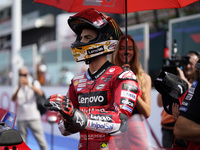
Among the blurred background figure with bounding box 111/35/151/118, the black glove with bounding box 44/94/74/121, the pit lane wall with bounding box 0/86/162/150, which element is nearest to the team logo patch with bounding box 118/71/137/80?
the black glove with bounding box 44/94/74/121

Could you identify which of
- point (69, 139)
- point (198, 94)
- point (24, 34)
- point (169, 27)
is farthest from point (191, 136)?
point (24, 34)

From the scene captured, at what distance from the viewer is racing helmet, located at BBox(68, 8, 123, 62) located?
2.31 metres

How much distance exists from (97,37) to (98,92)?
16.6 inches

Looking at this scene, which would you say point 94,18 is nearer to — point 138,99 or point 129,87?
point 129,87

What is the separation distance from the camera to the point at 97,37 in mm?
2352

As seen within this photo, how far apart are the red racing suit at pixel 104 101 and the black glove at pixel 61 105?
0.61ft

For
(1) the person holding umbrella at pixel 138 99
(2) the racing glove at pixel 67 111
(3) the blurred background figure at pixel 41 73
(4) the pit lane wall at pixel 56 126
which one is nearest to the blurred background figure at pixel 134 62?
(1) the person holding umbrella at pixel 138 99

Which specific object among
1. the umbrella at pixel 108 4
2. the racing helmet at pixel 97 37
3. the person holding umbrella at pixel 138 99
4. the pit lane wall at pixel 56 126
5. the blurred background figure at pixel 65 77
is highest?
the umbrella at pixel 108 4

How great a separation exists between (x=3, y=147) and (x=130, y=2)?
6.69 ft

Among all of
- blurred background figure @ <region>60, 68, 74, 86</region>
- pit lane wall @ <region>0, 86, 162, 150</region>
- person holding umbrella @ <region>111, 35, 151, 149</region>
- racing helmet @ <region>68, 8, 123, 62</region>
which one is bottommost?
pit lane wall @ <region>0, 86, 162, 150</region>

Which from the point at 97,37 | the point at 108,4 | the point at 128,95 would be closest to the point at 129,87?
the point at 128,95

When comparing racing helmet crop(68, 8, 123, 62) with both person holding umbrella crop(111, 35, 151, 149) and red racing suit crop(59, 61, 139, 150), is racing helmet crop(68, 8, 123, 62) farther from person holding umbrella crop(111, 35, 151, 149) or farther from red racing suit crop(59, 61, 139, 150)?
person holding umbrella crop(111, 35, 151, 149)

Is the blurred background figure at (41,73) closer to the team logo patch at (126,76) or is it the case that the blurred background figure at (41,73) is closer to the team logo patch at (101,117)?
the team logo patch at (126,76)

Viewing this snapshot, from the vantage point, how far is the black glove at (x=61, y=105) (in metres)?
1.72
